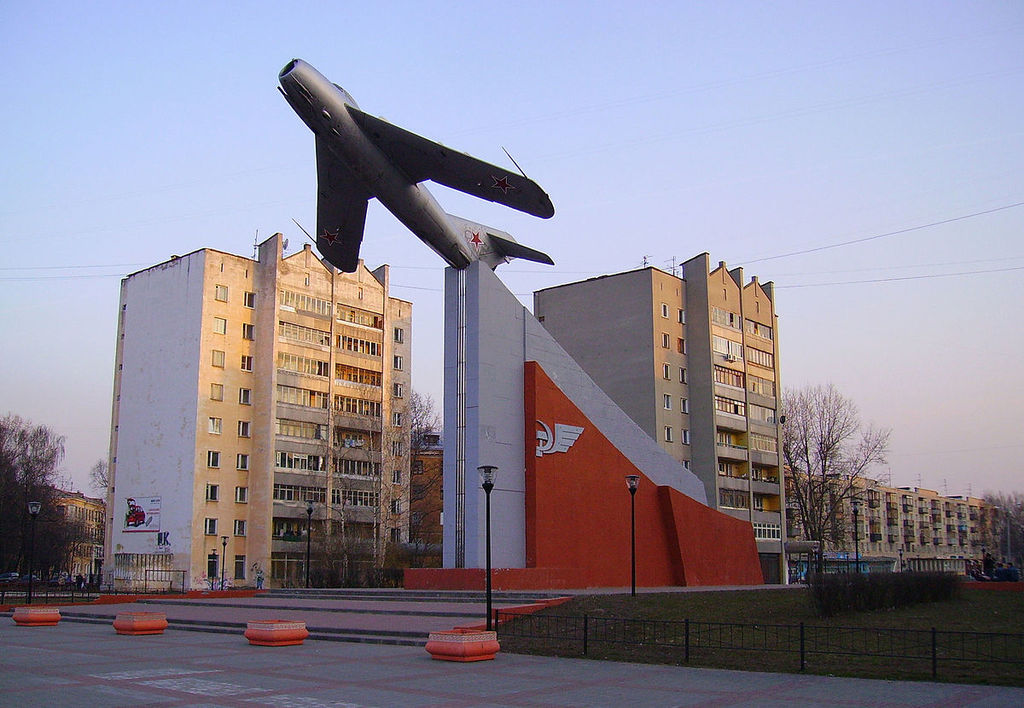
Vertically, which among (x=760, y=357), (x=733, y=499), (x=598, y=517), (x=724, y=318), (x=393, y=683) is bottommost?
A: (x=393, y=683)

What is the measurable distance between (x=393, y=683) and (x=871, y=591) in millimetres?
12363

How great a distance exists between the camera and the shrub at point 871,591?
19.2 m

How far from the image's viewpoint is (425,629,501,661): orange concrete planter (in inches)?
595

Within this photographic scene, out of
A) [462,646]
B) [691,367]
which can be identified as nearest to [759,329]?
[691,367]

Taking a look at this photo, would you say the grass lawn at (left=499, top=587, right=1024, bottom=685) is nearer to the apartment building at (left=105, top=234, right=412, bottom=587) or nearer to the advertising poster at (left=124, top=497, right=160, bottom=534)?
the apartment building at (left=105, top=234, right=412, bottom=587)

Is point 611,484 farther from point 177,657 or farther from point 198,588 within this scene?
point 198,588

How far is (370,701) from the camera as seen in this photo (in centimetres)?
1119

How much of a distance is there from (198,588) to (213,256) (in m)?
20.0

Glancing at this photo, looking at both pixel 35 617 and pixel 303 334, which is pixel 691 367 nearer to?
pixel 303 334

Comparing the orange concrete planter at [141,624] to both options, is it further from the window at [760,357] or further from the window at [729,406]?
the window at [760,357]

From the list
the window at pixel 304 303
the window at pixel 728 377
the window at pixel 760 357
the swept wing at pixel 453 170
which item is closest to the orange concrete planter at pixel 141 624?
the swept wing at pixel 453 170

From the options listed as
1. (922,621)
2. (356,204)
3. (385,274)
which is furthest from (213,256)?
(922,621)

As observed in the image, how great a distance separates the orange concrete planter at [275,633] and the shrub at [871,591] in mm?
10955

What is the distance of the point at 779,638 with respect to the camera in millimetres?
16438
